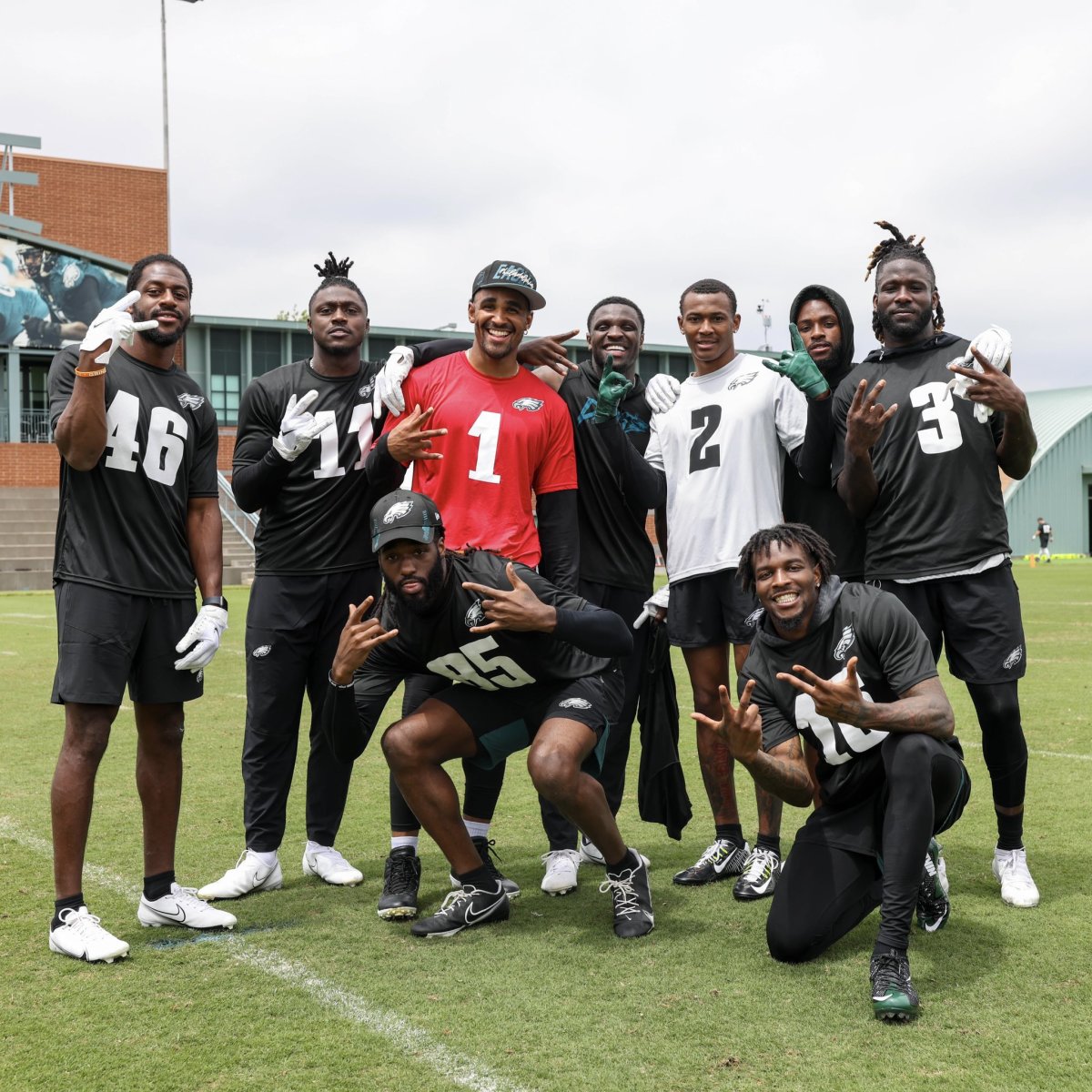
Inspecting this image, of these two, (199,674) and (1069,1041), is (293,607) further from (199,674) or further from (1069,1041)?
(1069,1041)

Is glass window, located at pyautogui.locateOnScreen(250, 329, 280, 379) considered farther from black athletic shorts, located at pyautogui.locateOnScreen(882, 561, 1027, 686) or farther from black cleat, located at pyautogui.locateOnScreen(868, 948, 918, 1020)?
black cleat, located at pyautogui.locateOnScreen(868, 948, 918, 1020)

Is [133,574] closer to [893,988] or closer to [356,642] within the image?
[356,642]

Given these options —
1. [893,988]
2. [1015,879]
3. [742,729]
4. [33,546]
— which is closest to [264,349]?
[33,546]

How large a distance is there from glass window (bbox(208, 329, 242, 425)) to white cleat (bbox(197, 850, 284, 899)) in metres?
36.1

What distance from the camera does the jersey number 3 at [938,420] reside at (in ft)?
15.5

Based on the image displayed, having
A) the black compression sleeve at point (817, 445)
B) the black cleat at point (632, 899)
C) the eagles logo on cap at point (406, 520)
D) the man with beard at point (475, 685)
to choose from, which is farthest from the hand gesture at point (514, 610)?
the black compression sleeve at point (817, 445)

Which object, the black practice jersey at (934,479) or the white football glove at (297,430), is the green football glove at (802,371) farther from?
the white football glove at (297,430)

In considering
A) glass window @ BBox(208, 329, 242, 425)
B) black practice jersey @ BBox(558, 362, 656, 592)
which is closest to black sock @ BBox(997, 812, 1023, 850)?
black practice jersey @ BBox(558, 362, 656, 592)

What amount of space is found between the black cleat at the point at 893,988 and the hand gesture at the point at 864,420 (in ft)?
6.17

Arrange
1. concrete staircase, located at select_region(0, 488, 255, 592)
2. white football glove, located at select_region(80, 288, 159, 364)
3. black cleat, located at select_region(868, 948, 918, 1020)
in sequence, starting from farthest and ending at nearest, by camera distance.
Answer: concrete staircase, located at select_region(0, 488, 255, 592) < white football glove, located at select_region(80, 288, 159, 364) < black cleat, located at select_region(868, 948, 918, 1020)

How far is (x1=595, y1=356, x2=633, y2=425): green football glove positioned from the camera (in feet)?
15.2

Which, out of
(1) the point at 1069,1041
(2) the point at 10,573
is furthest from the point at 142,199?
(1) the point at 1069,1041

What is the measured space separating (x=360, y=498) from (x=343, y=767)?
1.15m

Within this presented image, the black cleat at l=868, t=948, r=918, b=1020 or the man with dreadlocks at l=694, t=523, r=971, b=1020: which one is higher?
the man with dreadlocks at l=694, t=523, r=971, b=1020
